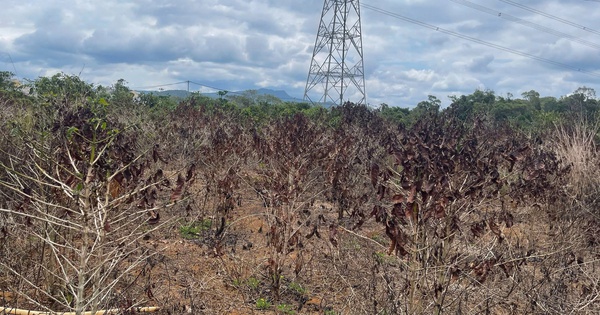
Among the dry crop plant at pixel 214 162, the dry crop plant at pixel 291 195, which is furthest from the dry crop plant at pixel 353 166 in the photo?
the dry crop plant at pixel 214 162

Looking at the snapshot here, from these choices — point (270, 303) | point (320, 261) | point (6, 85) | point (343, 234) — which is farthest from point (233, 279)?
point (6, 85)

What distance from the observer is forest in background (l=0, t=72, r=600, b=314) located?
131 inches

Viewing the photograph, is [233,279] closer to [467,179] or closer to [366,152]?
[467,179]

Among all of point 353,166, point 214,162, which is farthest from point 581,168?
point 214,162

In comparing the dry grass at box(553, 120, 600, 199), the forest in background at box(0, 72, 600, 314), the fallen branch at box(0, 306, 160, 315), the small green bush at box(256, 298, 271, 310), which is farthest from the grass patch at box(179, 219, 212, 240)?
the dry grass at box(553, 120, 600, 199)

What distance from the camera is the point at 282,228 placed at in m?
4.99

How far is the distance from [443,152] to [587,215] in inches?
158

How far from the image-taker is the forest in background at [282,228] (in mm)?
3320

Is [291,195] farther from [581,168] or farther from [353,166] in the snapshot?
[581,168]

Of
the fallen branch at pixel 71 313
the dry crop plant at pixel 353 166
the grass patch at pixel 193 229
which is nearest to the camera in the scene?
the fallen branch at pixel 71 313

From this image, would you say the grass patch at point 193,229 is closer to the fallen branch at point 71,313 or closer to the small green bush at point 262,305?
the small green bush at point 262,305

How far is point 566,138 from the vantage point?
9297mm

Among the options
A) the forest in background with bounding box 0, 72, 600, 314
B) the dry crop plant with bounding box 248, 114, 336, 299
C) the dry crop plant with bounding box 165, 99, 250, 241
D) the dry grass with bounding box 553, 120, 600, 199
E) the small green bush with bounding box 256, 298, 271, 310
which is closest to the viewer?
the forest in background with bounding box 0, 72, 600, 314

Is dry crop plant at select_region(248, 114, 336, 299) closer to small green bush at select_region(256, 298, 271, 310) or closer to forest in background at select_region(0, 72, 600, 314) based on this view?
forest in background at select_region(0, 72, 600, 314)
